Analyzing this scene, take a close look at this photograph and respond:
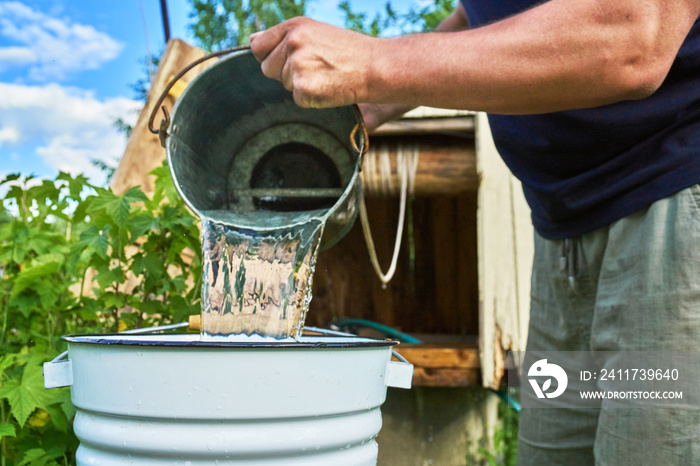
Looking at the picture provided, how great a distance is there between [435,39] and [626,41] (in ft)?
0.98

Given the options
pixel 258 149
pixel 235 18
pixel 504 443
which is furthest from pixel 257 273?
pixel 235 18

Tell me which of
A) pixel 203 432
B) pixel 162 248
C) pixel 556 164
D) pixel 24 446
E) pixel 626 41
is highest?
pixel 626 41

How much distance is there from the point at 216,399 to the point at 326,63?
0.58 metres

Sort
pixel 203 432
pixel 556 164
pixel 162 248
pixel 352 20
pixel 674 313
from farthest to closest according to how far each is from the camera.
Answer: pixel 352 20 → pixel 162 248 → pixel 556 164 → pixel 674 313 → pixel 203 432

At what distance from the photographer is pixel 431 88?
1058 mm

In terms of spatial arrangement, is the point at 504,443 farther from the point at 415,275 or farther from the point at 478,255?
the point at 415,275

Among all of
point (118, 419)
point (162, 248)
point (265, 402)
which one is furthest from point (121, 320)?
point (265, 402)

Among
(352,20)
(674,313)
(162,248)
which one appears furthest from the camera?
(352,20)

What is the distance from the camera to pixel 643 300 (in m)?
1.28

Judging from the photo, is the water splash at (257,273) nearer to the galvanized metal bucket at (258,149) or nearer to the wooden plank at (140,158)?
the galvanized metal bucket at (258,149)

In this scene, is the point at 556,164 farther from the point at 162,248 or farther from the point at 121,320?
the point at 121,320

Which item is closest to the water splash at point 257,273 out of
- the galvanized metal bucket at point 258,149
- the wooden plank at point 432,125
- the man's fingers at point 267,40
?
the galvanized metal bucket at point 258,149

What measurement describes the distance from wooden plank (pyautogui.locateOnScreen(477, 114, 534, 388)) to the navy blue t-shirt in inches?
38.3

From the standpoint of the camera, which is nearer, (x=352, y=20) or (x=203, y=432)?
(x=203, y=432)
